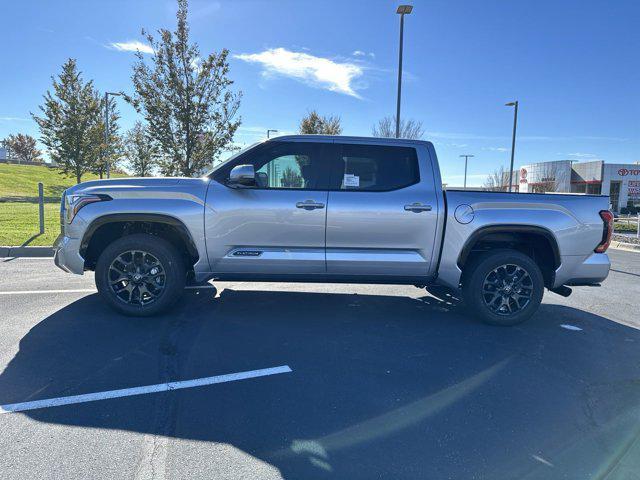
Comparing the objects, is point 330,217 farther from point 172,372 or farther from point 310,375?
point 172,372

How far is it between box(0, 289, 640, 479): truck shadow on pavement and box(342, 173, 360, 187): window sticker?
5.06ft

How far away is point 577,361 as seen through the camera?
4184 millimetres

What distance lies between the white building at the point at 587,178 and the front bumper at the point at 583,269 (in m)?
31.7

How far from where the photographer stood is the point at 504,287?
504 cm

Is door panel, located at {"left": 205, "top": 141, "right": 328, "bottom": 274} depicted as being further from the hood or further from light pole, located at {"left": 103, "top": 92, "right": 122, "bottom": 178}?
light pole, located at {"left": 103, "top": 92, "right": 122, "bottom": 178}

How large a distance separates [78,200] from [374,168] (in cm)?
320

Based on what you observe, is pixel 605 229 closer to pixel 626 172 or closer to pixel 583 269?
pixel 583 269

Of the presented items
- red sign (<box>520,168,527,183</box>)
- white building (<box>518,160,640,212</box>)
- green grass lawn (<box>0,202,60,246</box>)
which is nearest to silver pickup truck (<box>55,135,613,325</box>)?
green grass lawn (<box>0,202,60,246</box>)

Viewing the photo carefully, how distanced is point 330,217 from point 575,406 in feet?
8.93

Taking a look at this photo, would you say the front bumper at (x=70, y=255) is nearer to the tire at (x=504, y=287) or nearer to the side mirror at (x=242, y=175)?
the side mirror at (x=242, y=175)

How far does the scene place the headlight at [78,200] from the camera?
4.75 metres

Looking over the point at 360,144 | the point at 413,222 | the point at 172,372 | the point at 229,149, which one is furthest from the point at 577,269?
the point at 229,149

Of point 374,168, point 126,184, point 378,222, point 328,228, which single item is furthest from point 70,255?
point 374,168

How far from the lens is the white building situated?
123ft
